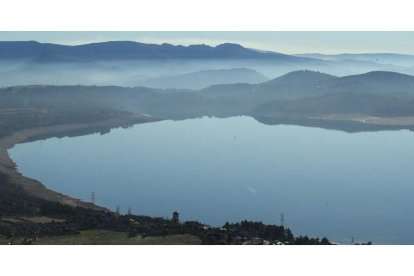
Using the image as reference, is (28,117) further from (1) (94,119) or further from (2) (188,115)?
(2) (188,115)

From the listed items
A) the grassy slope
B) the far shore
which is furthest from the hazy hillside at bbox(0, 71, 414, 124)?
the grassy slope

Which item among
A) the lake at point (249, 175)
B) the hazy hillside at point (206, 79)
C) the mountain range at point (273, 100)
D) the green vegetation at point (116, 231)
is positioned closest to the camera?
the green vegetation at point (116, 231)

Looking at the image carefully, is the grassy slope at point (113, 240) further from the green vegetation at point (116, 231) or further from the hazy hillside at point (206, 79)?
the hazy hillside at point (206, 79)

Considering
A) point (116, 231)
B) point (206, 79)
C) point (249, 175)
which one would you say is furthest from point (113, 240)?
point (206, 79)

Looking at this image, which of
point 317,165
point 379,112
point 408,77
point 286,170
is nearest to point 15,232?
point 286,170

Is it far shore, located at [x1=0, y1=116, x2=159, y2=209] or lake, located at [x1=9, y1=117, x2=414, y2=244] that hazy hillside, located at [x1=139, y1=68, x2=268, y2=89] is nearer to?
far shore, located at [x1=0, y1=116, x2=159, y2=209]

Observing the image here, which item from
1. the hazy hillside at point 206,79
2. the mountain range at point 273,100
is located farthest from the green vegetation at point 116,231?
the hazy hillside at point 206,79
